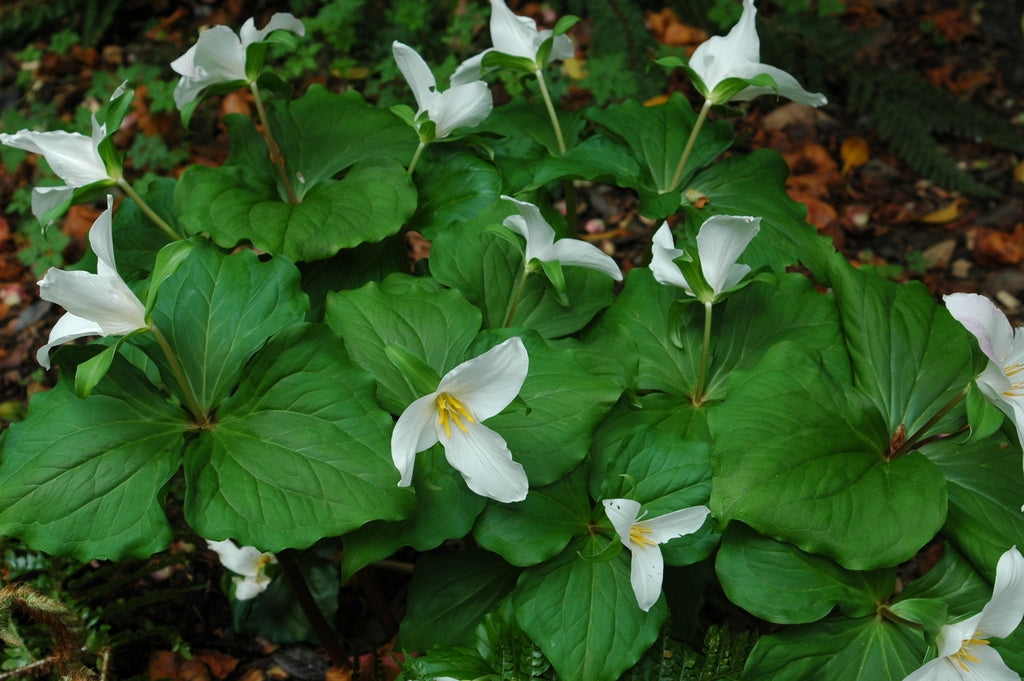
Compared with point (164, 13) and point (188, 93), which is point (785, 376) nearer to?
point (188, 93)

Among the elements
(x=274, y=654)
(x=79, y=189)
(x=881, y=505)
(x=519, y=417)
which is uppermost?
(x=79, y=189)

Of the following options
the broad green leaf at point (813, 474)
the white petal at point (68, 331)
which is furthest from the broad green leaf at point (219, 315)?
the broad green leaf at point (813, 474)

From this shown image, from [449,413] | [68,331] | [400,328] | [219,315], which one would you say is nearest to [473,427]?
[449,413]

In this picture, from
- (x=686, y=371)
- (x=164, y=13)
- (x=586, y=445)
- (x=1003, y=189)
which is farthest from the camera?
(x=164, y=13)

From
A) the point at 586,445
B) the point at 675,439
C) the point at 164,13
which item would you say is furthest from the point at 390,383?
the point at 164,13

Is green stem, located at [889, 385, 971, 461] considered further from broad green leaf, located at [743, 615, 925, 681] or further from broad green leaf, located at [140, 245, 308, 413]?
broad green leaf, located at [140, 245, 308, 413]

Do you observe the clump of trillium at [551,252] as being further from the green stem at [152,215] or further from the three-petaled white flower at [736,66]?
the green stem at [152,215]
